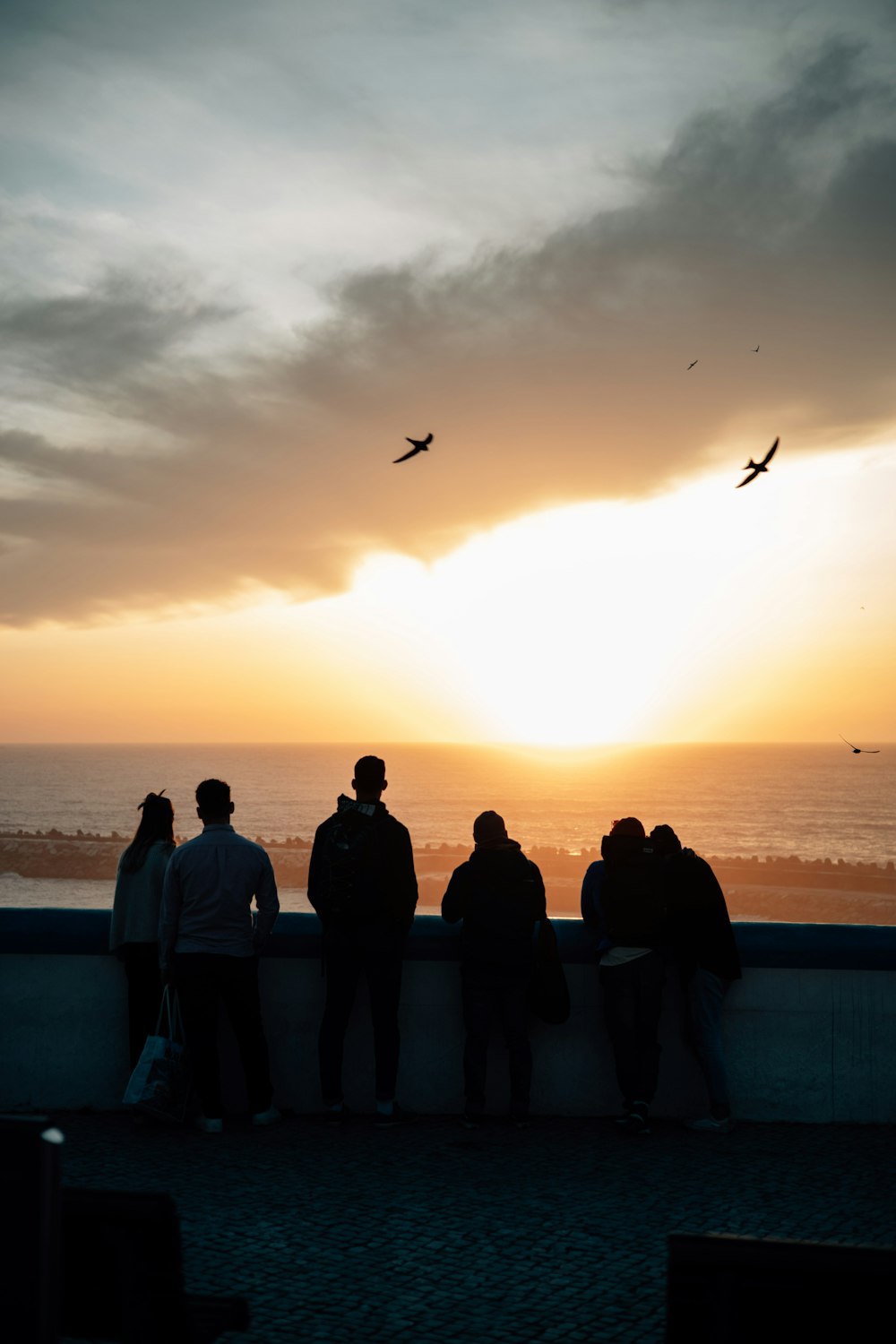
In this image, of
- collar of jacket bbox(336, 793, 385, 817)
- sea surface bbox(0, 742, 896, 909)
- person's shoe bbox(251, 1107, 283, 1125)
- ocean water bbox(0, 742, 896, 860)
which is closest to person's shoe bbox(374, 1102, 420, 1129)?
person's shoe bbox(251, 1107, 283, 1125)

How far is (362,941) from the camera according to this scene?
6.77m

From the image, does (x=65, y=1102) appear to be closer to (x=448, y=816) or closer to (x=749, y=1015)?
(x=749, y=1015)

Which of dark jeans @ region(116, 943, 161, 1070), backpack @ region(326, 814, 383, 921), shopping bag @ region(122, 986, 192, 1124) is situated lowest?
shopping bag @ region(122, 986, 192, 1124)

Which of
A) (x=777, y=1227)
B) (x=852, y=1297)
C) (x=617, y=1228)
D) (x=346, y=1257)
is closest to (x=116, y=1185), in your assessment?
(x=346, y=1257)

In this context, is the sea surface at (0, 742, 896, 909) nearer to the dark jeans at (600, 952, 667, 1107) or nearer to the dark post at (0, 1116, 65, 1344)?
the dark jeans at (600, 952, 667, 1107)

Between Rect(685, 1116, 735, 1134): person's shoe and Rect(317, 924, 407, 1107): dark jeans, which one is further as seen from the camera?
Rect(317, 924, 407, 1107): dark jeans

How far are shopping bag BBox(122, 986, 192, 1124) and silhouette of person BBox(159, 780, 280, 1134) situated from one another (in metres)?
0.09

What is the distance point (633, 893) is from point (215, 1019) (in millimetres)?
2413

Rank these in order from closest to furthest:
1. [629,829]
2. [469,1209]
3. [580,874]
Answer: [469,1209], [629,829], [580,874]

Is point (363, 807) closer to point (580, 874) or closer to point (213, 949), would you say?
point (213, 949)

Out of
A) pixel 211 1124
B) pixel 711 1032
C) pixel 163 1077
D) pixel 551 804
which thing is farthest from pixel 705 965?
pixel 551 804

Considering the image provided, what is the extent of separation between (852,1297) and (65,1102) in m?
5.58

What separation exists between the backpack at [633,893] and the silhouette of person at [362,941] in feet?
3.68

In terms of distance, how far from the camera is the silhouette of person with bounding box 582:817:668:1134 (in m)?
6.69
